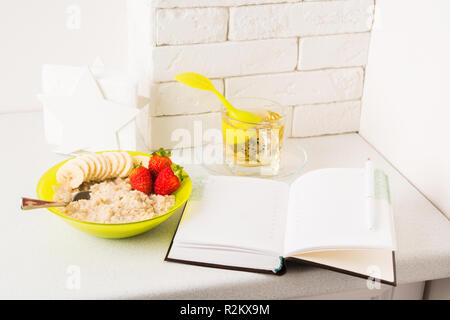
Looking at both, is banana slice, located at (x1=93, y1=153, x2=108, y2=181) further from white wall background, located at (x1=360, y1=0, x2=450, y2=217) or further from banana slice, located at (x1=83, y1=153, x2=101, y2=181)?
white wall background, located at (x1=360, y1=0, x2=450, y2=217)

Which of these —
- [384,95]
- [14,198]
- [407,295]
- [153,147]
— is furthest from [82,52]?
[407,295]

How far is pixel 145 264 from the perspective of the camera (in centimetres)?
79

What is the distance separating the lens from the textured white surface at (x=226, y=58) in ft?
3.45

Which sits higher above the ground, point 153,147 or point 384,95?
point 384,95

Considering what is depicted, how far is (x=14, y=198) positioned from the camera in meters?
0.94

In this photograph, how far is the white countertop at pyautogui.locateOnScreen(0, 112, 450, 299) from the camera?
74 cm

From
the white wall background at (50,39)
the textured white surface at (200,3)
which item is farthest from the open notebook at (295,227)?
the white wall background at (50,39)

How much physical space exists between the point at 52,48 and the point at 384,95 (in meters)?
0.82

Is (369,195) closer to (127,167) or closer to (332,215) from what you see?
(332,215)

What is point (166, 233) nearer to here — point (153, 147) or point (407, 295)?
point (153, 147)

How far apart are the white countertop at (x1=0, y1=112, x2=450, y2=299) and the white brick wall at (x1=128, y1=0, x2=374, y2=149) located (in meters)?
0.30

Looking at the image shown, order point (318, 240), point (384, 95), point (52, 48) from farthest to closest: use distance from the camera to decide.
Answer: point (52, 48), point (384, 95), point (318, 240)

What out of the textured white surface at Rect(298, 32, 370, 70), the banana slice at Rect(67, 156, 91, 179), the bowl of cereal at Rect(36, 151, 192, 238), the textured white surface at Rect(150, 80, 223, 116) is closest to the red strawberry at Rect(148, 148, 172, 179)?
the bowl of cereal at Rect(36, 151, 192, 238)
